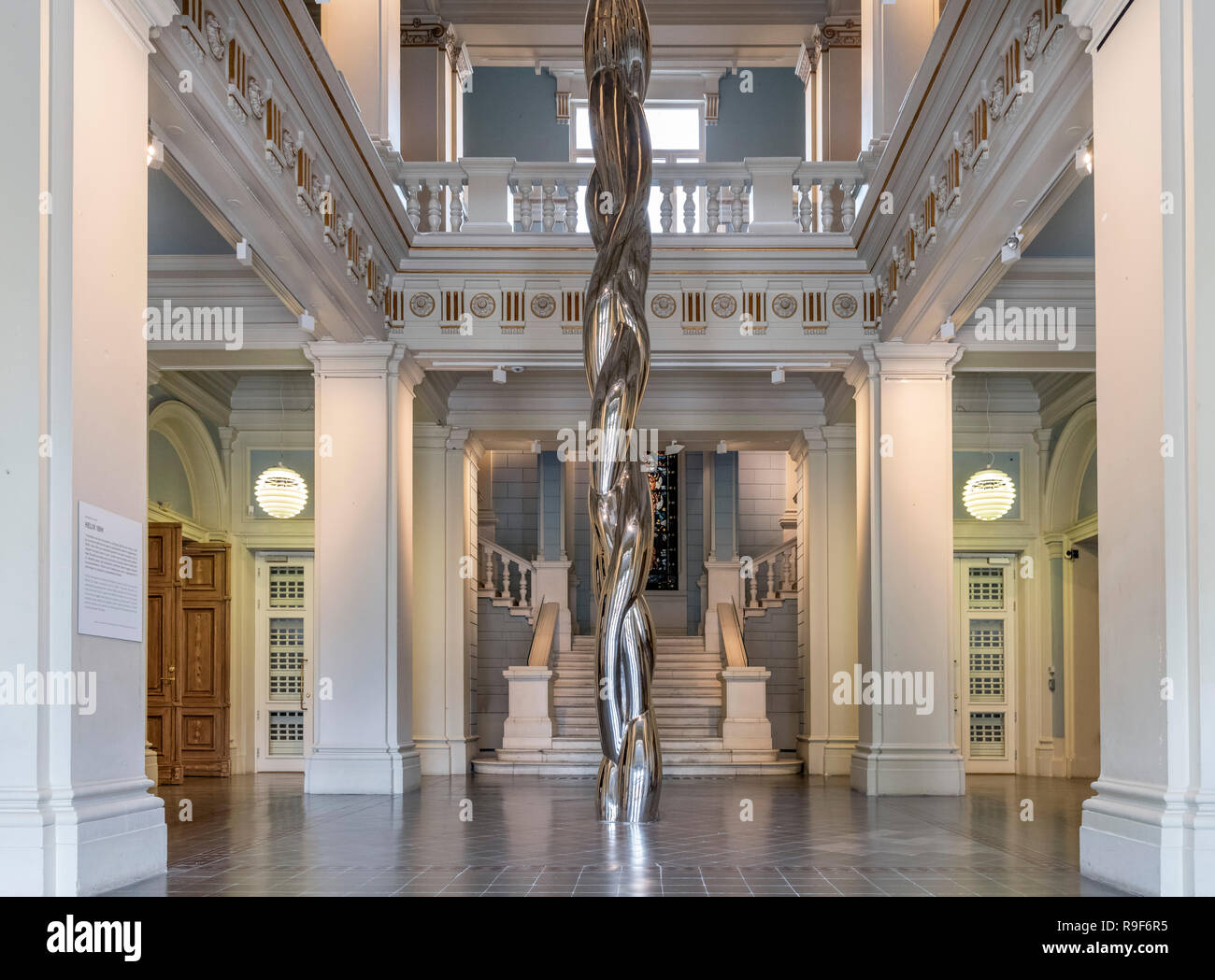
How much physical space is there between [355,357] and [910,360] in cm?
449

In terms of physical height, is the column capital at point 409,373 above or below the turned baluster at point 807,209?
below

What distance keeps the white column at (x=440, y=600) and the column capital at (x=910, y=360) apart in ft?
15.2

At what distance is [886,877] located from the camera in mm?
5434

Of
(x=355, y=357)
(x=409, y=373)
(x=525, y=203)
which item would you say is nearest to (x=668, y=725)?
(x=409, y=373)

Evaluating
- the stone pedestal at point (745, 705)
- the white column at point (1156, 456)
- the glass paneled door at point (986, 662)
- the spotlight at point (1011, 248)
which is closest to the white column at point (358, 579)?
the stone pedestal at point (745, 705)

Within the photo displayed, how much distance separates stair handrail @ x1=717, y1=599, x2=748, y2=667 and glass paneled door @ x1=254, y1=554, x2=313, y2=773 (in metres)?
4.77

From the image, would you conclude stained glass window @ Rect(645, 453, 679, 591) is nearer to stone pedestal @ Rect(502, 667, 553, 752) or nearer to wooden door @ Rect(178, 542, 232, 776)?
stone pedestal @ Rect(502, 667, 553, 752)

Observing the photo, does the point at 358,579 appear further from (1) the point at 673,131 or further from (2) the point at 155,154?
(1) the point at 673,131

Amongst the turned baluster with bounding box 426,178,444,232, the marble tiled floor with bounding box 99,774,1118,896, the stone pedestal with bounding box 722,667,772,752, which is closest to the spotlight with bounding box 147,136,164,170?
the marble tiled floor with bounding box 99,774,1118,896

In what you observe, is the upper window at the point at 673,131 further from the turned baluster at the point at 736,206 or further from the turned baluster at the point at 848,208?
the turned baluster at the point at 848,208

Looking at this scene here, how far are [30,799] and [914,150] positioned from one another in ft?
21.3

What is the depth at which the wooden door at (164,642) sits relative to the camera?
1234cm
